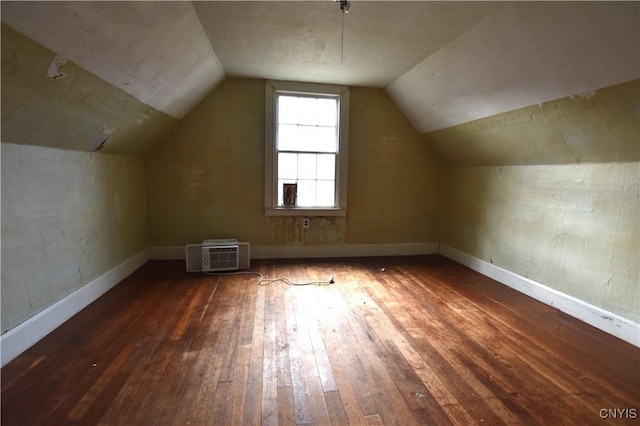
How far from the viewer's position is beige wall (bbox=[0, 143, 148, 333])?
1.96m

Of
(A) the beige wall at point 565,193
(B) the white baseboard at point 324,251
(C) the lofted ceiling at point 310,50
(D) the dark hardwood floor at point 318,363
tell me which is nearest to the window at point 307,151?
(B) the white baseboard at point 324,251

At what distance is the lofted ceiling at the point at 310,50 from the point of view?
5.49ft

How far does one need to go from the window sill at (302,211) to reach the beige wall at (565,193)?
1.63m

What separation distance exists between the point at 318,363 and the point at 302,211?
2.43 meters

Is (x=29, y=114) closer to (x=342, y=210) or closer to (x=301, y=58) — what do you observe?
(x=301, y=58)

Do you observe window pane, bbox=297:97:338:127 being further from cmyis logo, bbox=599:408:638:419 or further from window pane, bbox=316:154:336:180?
cmyis logo, bbox=599:408:638:419

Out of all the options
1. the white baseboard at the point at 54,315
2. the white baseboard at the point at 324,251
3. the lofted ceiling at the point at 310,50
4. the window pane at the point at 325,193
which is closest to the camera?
the lofted ceiling at the point at 310,50

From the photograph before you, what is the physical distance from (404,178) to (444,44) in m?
2.00

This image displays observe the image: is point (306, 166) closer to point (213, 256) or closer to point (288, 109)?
point (288, 109)

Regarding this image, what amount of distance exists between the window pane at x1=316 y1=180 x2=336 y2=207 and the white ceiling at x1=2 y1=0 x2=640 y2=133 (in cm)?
137

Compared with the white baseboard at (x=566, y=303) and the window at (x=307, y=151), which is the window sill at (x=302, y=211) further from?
the white baseboard at (x=566, y=303)

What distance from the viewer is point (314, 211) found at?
4.24m

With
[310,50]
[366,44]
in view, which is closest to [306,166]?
[310,50]

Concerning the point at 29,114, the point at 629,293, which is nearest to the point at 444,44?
the point at 629,293
